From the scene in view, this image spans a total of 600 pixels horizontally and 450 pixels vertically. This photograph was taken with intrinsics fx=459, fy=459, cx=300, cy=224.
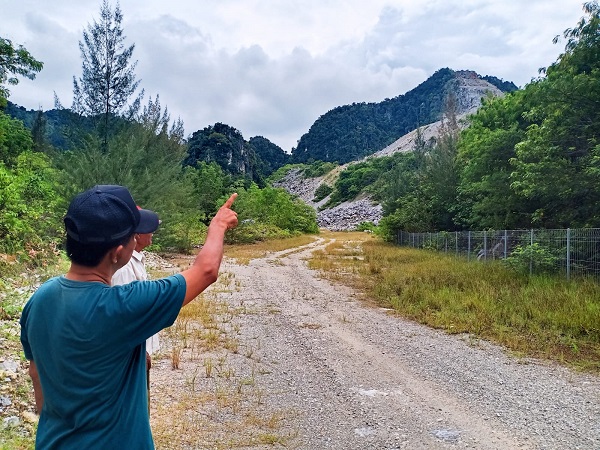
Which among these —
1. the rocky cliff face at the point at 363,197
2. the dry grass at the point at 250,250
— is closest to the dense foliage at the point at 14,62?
the dry grass at the point at 250,250

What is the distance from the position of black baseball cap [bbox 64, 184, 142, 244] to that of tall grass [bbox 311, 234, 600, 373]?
243 inches

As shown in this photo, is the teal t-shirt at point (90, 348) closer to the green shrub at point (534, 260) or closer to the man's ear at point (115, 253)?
the man's ear at point (115, 253)

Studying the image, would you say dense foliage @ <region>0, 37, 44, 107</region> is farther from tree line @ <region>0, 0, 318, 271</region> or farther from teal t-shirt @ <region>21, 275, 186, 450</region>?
teal t-shirt @ <region>21, 275, 186, 450</region>

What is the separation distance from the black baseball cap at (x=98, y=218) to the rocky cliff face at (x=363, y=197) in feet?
99.0

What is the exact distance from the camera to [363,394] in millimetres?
4883

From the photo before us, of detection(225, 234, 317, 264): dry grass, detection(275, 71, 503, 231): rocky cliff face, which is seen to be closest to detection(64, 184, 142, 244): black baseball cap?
detection(225, 234, 317, 264): dry grass

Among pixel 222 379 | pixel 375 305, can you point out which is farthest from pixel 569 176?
pixel 222 379

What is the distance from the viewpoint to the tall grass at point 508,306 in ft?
22.0

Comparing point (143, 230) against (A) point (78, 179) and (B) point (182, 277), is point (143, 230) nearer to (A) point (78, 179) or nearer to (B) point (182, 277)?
(B) point (182, 277)

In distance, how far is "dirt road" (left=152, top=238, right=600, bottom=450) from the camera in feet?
12.8

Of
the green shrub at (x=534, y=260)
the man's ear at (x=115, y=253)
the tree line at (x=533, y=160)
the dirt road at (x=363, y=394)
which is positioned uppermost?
the tree line at (x=533, y=160)

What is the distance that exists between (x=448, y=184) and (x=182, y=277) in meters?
26.7

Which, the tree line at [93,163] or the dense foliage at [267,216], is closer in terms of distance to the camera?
the tree line at [93,163]

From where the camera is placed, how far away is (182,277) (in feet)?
4.91
